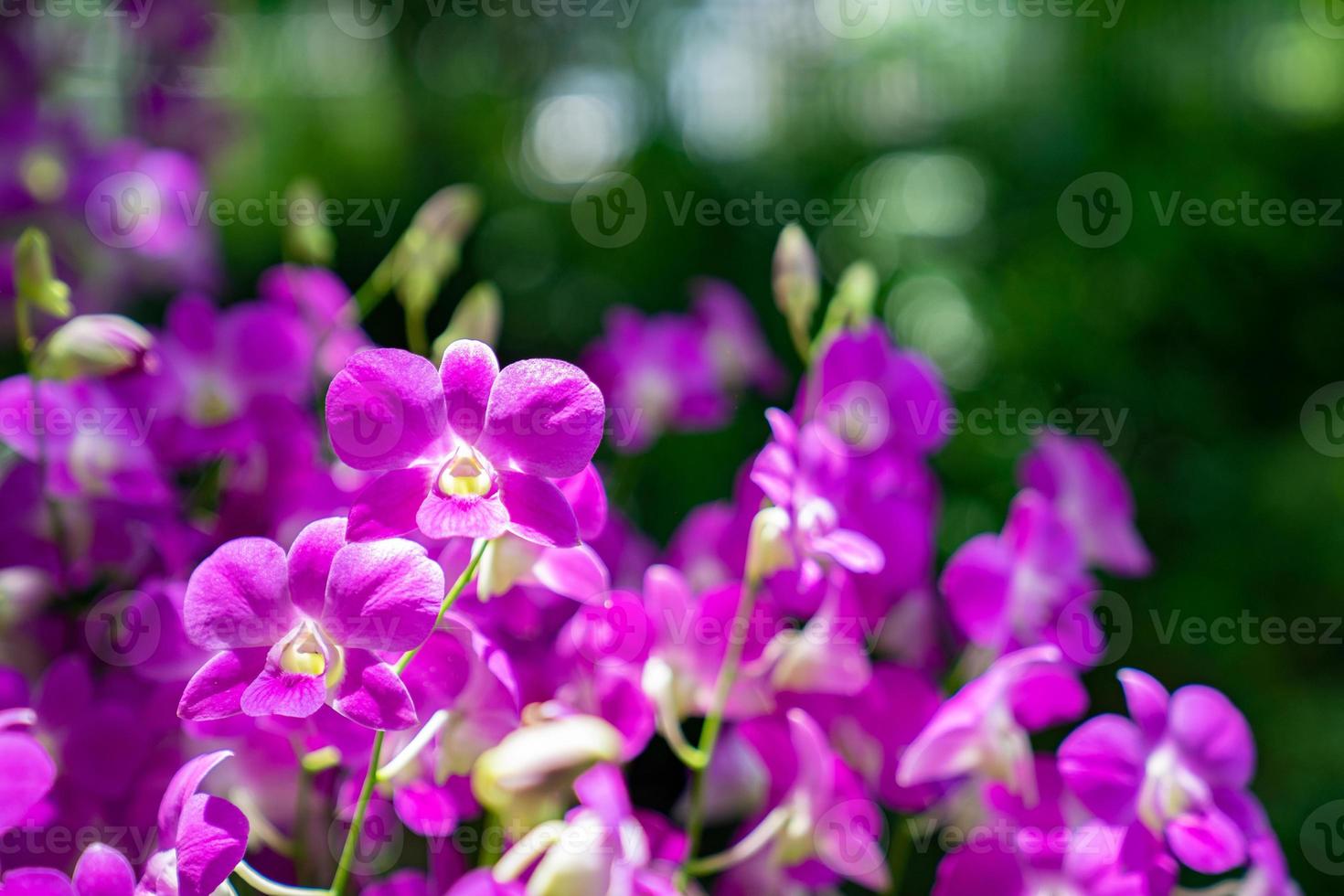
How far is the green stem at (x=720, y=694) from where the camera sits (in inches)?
15.7

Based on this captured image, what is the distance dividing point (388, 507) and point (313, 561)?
3 cm

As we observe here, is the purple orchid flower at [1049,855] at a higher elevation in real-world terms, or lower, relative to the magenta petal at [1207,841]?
lower

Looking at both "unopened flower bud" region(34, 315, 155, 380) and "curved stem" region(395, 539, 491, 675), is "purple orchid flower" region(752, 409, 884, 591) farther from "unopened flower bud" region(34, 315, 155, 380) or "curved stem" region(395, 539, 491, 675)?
"unopened flower bud" region(34, 315, 155, 380)

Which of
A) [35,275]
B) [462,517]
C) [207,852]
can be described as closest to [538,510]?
[462,517]

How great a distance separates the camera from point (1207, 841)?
1.30 feet

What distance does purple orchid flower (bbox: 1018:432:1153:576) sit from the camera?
54 cm

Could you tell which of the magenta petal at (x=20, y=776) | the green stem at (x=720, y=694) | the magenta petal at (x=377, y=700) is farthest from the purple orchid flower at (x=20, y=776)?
the green stem at (x=720, y=694)

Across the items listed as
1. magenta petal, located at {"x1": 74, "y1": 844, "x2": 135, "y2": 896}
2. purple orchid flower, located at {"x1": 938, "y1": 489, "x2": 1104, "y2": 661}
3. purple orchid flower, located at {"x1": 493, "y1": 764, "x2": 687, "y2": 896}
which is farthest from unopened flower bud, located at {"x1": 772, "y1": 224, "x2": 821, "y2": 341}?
magenta petal, located at {"x1": 74, "y1": 844, "x2": 135, "y2": 896}

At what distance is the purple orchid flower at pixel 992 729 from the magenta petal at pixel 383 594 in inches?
7.4

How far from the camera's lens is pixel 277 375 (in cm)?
53

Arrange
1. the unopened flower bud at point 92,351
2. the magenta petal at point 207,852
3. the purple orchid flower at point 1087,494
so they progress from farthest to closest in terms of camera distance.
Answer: the purple orchid flower at point 1087,494 → the unopened flower bud at point 92,351 → the magenta petal at point 207,852

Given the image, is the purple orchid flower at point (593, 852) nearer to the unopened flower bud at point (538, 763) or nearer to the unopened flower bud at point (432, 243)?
the unopened flower bud at point (538, 763)

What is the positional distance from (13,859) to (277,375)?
0.22 metres

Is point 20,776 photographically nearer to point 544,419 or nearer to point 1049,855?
point 544,419
